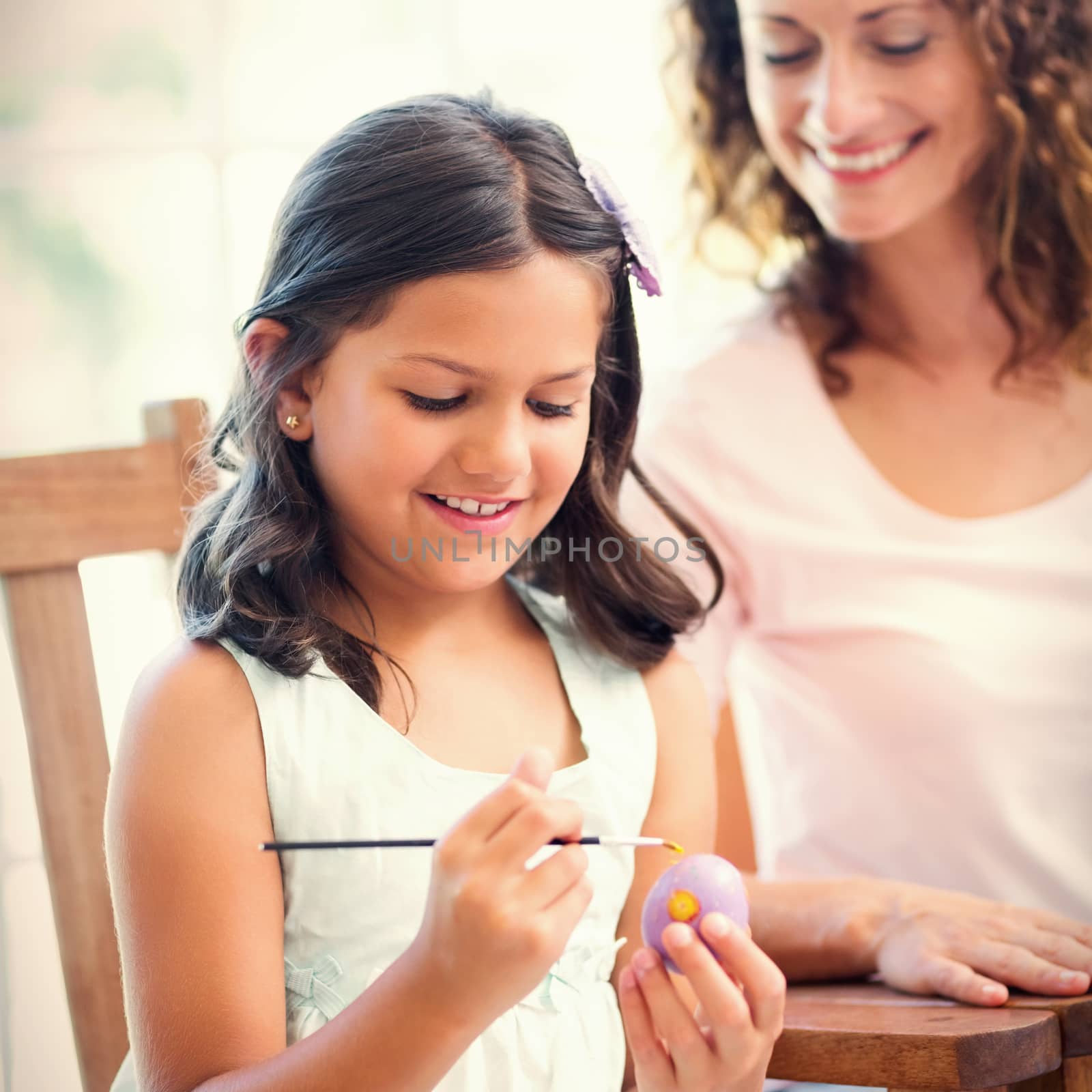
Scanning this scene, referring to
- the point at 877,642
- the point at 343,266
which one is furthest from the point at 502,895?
the point at 877,642

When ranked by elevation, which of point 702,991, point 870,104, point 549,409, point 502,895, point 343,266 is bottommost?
point 702,991

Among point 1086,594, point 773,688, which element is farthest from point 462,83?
point 1086,594

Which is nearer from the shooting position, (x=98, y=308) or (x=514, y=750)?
(x=514, y=750)

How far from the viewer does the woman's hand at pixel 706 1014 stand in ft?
2.87

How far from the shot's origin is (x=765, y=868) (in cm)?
156

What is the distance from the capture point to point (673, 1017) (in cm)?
92

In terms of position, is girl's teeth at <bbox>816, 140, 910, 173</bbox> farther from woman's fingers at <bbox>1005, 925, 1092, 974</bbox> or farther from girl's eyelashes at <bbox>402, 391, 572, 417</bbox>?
woman's fingers at <bbox>1005, 925, 1092, 974</bbox>

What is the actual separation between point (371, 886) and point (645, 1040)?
0.78 feet

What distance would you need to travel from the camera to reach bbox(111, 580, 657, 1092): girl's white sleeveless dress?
3.36 ft

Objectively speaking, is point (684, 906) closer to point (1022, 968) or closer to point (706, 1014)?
point (706, 1014)

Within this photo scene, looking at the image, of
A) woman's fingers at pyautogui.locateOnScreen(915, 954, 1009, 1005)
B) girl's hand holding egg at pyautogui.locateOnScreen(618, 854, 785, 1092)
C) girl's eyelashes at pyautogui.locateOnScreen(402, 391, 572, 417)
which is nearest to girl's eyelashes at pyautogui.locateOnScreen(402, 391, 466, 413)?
girl's eyelashes at pyautogui.locateOnScreen(402, 391, 572, 417)

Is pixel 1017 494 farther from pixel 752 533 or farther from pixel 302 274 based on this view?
pixel 302 274

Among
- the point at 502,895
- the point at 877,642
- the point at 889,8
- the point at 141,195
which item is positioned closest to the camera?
the point at 502,895

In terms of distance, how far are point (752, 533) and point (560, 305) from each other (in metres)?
0.53
